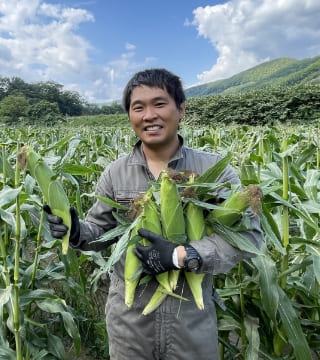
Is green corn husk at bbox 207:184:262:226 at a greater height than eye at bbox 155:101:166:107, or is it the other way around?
eye at bbox 155:101:166:107

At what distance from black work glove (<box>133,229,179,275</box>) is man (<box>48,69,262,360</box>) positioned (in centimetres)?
18

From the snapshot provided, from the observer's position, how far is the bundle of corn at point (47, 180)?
1526 mm

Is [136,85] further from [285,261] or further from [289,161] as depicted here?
[285,261]

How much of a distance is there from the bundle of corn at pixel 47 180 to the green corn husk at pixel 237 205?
0.63 metres

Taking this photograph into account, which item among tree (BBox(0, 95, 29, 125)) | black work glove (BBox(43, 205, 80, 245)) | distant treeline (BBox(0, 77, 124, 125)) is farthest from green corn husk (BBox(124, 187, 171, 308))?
distant treeline (BBox(0, 77, 124, 125))

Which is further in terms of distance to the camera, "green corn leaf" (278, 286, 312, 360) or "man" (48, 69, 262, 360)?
"green corn leaf" (278, 286, 312, 360)

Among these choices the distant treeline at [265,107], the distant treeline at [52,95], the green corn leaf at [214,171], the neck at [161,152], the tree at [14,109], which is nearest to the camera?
the green corn leaf at [214,171]

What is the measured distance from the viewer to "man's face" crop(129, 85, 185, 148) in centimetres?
173

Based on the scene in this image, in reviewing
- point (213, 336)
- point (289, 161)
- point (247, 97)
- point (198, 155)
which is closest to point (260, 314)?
point (213, 336)

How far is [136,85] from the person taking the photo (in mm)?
1790

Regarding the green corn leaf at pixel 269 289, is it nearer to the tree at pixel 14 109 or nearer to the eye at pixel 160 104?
the eye at pixel 160 104

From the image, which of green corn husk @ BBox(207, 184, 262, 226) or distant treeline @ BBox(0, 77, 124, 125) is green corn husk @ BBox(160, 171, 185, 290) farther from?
distant treeline @ BBox(0, 77, 124, 125)

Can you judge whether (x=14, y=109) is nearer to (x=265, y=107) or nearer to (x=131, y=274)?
(x=265, y=107)

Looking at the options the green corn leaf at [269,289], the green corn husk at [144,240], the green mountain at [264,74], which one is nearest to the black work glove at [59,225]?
the green corn husk at [144,240]
